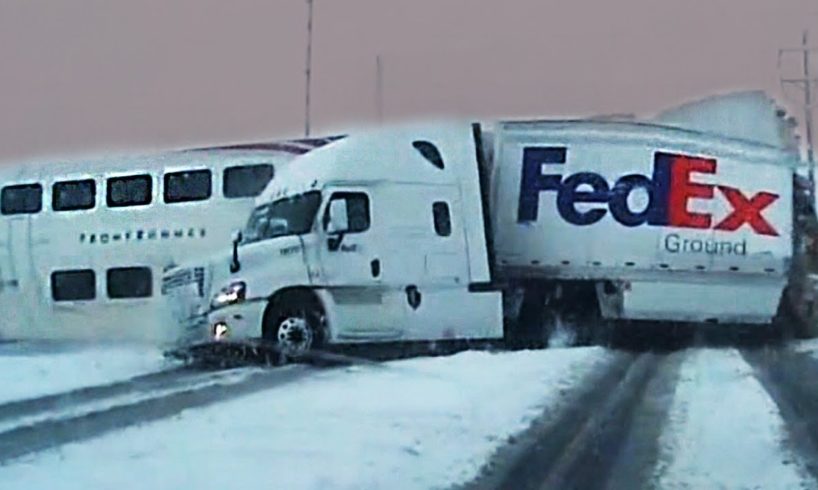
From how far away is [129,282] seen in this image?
1834cm

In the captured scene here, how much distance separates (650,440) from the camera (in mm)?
10961

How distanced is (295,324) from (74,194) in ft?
8.56

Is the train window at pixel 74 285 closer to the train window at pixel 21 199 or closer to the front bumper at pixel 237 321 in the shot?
the train window at pixel 21 199

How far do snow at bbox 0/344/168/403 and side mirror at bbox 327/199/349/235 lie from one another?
7.11ft

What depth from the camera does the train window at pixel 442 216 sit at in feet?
60.8

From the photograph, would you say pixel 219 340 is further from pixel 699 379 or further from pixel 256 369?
pixel 699 379

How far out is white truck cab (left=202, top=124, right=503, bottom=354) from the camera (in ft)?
58.3

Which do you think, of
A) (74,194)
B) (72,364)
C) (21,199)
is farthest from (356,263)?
(21,199)

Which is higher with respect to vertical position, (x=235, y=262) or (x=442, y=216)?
(x=442, y=216)

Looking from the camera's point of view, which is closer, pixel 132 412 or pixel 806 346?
pixel 132 412

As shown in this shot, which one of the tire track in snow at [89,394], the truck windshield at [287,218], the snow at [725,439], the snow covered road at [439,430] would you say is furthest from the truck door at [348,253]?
the snow at [725,439]

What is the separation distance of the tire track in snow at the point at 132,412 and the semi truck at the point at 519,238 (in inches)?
44.1

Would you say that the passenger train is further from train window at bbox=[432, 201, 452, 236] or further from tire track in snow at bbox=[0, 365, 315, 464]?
train window at bbox=[432, 201, 452, 236]

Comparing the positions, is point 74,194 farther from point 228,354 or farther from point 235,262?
point 228,354
